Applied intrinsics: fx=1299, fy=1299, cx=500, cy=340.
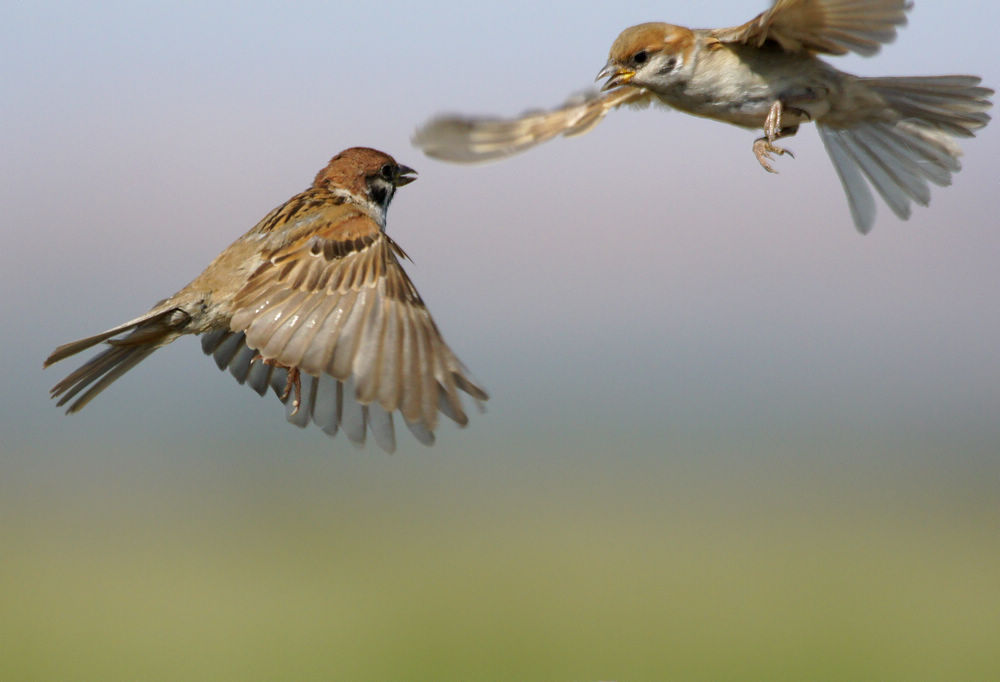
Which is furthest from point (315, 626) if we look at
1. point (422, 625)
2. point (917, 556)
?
point (917, 556)

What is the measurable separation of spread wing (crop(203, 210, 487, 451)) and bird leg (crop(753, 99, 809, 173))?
1.12 m

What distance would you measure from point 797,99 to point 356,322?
1.60 m

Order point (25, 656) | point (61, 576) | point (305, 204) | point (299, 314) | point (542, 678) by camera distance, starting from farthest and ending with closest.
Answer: point (61, 576) → point (25, 656) → point (542, 678) → point (305, 204) → point (299, 314)

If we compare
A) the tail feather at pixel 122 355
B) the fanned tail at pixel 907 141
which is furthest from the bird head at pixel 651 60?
the tail feather at pixel 122 355

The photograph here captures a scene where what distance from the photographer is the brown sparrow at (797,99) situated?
3.58m

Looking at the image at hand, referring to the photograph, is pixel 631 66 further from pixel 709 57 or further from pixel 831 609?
pixel 831 609

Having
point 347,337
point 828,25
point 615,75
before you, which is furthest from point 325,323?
point 828,25

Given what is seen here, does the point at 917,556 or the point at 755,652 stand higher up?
the point at 917,556

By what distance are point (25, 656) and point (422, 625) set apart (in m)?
5.78

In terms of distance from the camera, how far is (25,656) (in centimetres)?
1750

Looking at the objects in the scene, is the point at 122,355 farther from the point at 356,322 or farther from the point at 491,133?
the point at 491,133

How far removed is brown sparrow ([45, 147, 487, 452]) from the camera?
13.5 feet

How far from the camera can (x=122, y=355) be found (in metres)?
4.74

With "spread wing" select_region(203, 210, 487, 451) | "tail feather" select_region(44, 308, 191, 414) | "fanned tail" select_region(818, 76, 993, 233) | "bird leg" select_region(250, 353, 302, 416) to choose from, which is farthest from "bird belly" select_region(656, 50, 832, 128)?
"tail feather" select_region(44, 308, 191, 414)
